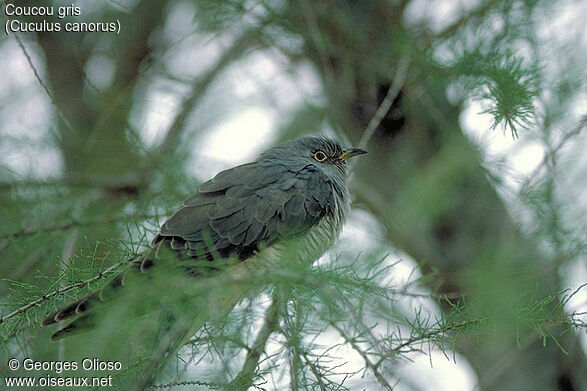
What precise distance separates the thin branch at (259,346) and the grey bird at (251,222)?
0.56 ft

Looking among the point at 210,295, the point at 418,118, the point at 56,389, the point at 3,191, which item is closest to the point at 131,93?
the point at 3,191

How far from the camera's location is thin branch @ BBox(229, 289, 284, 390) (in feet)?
8.35

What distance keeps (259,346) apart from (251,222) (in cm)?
63

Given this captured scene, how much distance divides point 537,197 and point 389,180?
153 centimetres

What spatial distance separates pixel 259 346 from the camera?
9.05ft

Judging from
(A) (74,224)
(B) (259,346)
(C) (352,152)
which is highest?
(C) (352,152)

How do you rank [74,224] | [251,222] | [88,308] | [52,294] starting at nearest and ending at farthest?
[88,308]
[52,294]
[251,222]
[74,224]

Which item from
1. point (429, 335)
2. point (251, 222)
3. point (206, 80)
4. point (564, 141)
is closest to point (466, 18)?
point (564, 141)

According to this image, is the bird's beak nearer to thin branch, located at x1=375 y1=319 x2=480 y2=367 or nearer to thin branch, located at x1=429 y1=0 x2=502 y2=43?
thin branch, located at x1=429 y1=0 x2=502 y2=43

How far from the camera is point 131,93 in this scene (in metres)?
5.43

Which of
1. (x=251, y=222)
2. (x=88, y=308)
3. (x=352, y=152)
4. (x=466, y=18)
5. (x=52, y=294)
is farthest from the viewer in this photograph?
(x=466, y=18)

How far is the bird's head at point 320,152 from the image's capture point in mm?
3858

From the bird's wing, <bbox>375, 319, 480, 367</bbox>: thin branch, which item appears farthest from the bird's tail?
<bbox>375, 319, 480, 367</bbox>: thin branch

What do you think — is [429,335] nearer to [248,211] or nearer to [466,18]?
[248,211]
